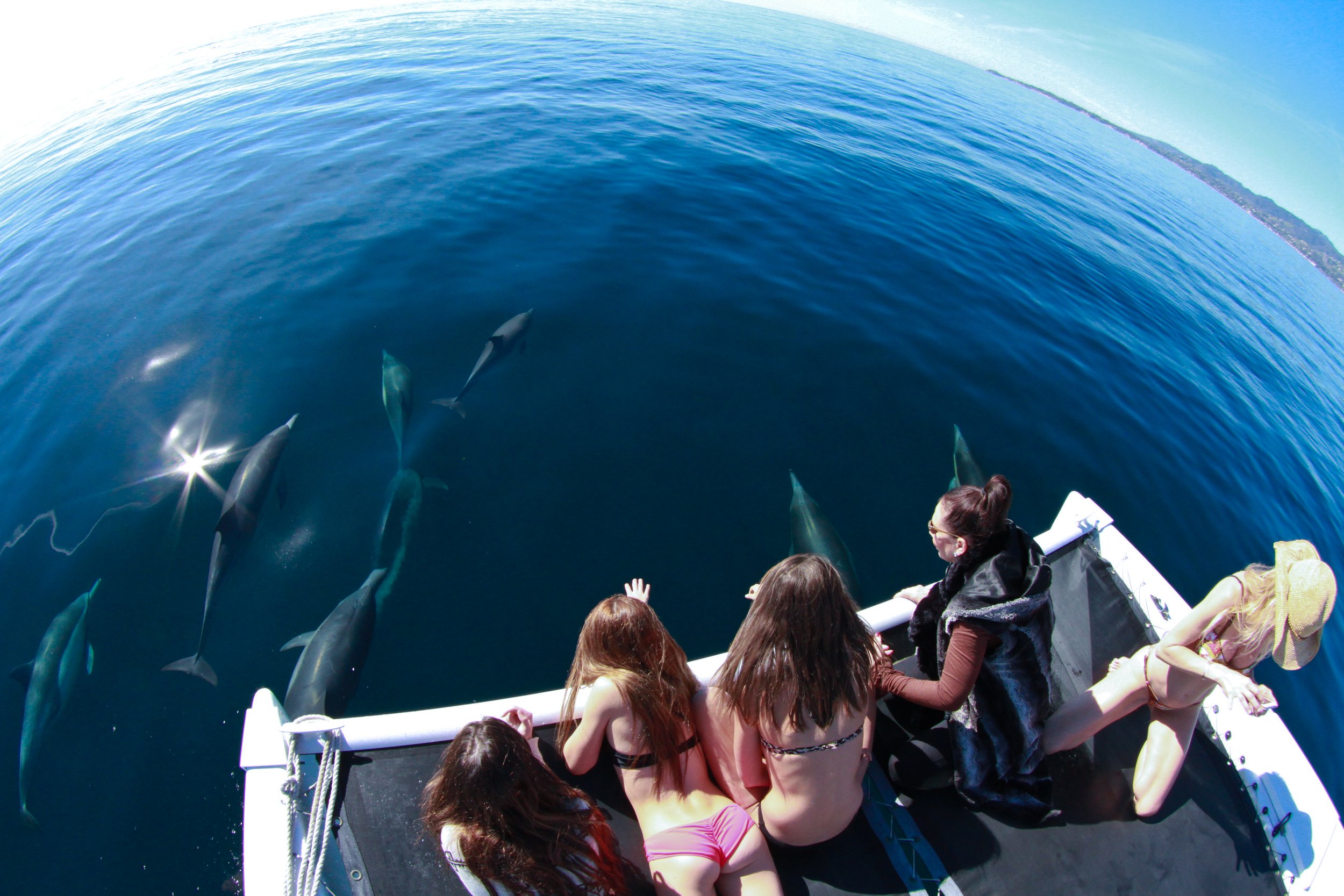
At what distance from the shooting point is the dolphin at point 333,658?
4500 millimetres

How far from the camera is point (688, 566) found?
5.73 m

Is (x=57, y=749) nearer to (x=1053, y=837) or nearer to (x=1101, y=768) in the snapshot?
(x=1053, y=837)

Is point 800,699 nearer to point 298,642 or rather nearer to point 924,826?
point 924,826

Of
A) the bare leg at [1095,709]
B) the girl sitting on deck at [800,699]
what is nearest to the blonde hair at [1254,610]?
the bare leg at [1095,709]

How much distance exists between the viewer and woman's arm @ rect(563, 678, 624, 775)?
2891mm

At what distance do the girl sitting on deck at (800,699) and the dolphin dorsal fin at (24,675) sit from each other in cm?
606

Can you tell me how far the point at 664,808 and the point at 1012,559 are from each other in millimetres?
2183

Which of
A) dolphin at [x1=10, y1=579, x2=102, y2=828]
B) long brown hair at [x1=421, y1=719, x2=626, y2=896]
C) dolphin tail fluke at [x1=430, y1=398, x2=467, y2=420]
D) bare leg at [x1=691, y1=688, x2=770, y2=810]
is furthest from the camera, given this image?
dolphin tail fluke at [x1=430, y1=398, x2=467, y2=420]

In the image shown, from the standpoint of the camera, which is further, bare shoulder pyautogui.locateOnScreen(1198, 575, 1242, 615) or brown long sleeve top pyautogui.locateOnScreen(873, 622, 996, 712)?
bare shoulder pyautogui.locateOnScreen(1198, 575, 1242, 615)

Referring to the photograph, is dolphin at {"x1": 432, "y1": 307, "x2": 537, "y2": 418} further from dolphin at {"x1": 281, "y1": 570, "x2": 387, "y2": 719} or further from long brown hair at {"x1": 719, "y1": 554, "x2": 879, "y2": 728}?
long brown hair at {"x1": 719, "y1": 554, "x2": 879, "y2": 728}

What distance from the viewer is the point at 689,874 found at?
2648 millimetres

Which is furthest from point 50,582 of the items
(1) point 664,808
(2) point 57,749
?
(1) point 664,808

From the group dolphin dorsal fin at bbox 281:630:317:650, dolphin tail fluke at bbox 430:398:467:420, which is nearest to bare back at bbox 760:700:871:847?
dolphin dorsal fin at bbox 281:630:317:650

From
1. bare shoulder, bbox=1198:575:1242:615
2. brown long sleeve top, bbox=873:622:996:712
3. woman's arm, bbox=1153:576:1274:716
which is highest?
bare shoulder, bbox=1198:575:1242:615
